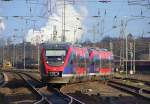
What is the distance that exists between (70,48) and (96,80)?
1715cm

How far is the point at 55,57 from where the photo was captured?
118 feet

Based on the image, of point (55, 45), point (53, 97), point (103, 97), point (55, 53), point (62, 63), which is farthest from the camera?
point (55, 45)

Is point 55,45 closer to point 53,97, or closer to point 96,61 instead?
point 53,97

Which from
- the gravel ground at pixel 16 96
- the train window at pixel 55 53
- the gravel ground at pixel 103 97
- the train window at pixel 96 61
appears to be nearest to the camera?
the gravel ground at pixel 16 96

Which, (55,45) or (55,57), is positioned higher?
(55,45)

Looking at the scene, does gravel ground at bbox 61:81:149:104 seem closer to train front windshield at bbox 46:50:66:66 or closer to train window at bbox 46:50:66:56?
train front windshield at bbox 46:50:66:66

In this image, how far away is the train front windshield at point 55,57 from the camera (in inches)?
1403

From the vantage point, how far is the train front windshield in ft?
117

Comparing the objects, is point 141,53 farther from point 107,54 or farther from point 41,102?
point 41,102

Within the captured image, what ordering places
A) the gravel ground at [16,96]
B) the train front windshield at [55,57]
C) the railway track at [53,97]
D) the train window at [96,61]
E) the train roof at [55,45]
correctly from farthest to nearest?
1. the train window at [96,61]
2. the train roof at [55,45]
3. the train front windshield at [55,57]
4. the gravel ground at [16,96]
5. the railway track at [53,97]

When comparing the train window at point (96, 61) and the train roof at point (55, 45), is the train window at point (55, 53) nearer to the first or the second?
the train roof at point (55, 45)

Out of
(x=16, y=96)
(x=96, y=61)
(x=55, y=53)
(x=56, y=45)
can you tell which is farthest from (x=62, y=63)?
(x=96, y=61)

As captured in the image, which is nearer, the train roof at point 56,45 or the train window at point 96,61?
the train roof at point 56,45

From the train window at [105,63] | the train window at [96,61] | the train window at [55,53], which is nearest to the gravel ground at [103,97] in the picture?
the train window at [55,53]
